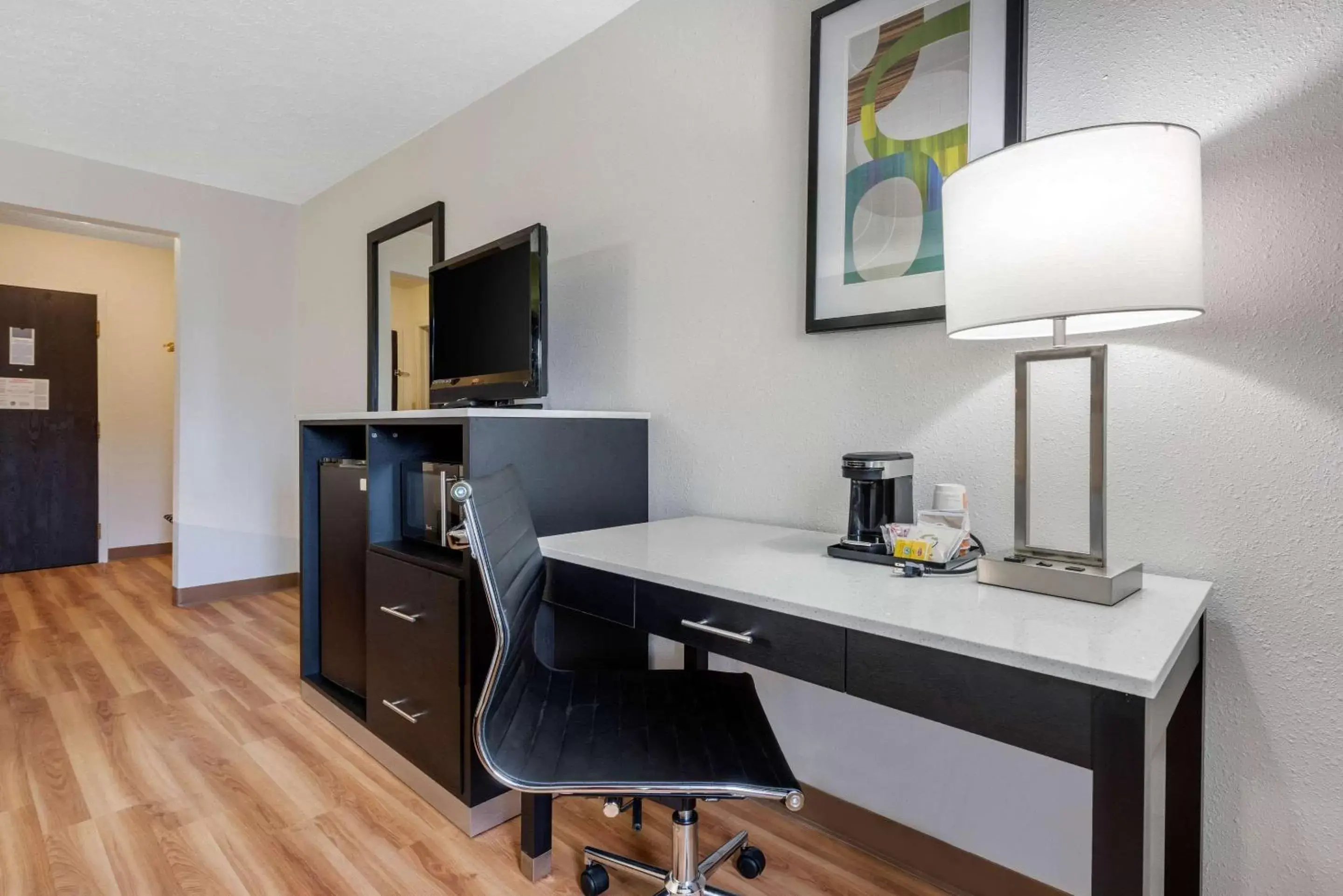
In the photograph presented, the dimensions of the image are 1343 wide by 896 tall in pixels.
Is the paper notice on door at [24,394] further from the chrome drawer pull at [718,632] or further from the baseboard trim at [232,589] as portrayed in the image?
the chrome drawer pull at [718,632]

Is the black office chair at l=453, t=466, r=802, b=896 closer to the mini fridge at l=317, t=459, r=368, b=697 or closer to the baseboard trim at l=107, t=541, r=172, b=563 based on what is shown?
the mini fridge at l=317, t=459, r=368, b=697

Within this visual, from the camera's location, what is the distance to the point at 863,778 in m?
1.67

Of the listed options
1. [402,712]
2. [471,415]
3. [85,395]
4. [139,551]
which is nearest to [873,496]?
[471,415]

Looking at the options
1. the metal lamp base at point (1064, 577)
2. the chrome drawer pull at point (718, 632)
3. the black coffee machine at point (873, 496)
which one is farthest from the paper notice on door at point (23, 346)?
the metal lamp base at point (1064, 577)

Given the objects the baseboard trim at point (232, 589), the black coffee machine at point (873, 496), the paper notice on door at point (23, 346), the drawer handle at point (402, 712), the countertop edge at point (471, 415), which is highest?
the paper notice on door at point (23, 346)

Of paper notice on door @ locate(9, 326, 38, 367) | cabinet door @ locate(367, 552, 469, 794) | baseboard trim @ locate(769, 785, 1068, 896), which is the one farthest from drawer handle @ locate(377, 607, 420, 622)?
paper notice on door @ locate(9, 326, 38, 367)

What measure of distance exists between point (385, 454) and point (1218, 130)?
2.14 m

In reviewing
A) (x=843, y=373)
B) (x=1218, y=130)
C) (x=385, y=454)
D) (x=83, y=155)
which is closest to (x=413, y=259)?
(x=385, y=454)

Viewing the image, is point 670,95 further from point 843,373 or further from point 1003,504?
point 1003,504

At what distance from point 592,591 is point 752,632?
0.41 meters

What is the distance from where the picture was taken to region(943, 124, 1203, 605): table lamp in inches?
37.0

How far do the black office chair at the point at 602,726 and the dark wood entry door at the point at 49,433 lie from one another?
16.7 feet

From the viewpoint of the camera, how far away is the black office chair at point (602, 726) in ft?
3.51

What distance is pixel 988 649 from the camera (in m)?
0.83
